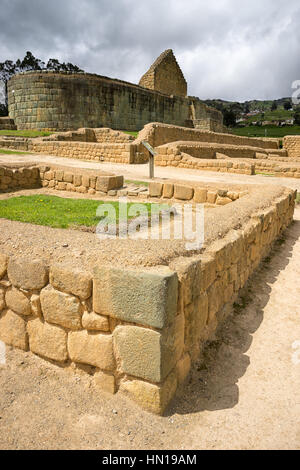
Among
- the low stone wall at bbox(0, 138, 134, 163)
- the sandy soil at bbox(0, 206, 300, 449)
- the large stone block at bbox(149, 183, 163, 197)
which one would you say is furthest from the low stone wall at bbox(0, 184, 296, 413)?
the low stone wall at bbox(0, 138, 134, 163)

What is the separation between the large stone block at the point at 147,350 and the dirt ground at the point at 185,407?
1.11 feet

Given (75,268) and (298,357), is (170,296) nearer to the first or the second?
(75,268)

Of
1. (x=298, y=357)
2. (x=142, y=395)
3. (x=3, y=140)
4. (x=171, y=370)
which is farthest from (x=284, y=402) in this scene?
(x=3, y=140)

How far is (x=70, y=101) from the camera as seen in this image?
25250mm

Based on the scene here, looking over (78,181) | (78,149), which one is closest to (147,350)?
(78,181)

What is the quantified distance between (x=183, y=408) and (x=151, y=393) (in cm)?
34

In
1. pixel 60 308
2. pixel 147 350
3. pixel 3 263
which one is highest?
pixel 3 263

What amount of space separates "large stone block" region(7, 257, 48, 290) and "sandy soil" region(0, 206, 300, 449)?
2.55 ft

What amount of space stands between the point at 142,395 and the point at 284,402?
1.27 metres

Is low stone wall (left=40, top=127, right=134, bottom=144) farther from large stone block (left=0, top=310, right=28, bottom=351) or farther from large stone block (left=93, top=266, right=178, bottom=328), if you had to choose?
large stone block (left=93, top=266, right=178, bottom=328)

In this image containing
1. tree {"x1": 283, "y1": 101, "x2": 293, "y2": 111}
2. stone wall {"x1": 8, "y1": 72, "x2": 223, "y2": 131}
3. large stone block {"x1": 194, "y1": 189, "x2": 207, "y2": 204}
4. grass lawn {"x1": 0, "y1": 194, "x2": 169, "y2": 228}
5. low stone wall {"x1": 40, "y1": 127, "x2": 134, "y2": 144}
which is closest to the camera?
grass lawn {"x1": 0, "y1": 194, "x2": 169, "y2": 228}

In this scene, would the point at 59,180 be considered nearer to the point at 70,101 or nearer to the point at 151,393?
the point at 151,393

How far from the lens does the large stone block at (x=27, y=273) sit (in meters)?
3.05

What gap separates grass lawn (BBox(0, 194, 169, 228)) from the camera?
601cm
